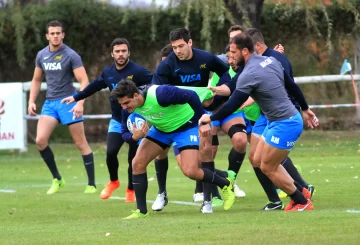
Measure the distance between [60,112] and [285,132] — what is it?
4.90m

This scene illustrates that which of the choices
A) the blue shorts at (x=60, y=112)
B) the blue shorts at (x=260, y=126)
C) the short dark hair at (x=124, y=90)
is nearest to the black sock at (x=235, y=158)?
the blue shorts at (x=260, y=126)

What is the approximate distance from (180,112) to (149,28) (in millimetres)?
13983

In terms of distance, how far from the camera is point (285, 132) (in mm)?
9648

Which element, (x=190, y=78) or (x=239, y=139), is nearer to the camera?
(x=190, y=78)

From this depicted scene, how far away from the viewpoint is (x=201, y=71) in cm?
1095

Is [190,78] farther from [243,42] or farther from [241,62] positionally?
[243,42]

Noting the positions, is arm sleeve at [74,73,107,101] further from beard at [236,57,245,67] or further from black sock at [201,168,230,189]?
beard at [236,57,245,67]

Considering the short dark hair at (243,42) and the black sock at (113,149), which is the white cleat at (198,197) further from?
the short dark hair at (243,42)

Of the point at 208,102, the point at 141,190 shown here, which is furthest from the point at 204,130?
the point at 208,102

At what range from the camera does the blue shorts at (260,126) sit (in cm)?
1095

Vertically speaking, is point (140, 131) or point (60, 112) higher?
point (140, 131)

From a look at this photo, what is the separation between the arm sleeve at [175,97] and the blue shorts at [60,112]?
13.5 feet

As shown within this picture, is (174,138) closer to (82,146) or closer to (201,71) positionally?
(201,71)

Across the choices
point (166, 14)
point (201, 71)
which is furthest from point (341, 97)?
point (201, 71)
